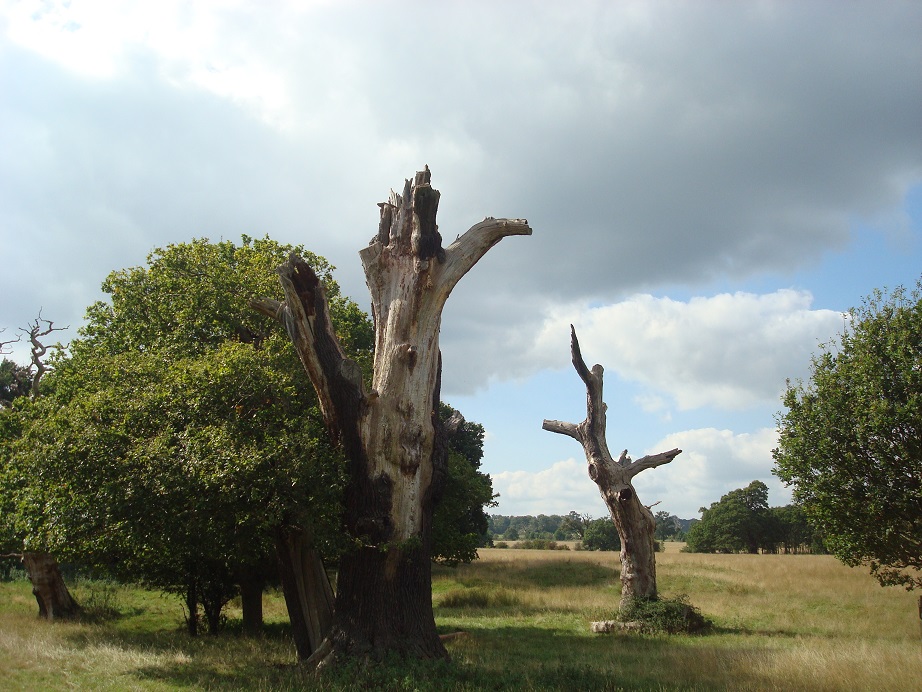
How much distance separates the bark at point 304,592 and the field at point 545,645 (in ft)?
2.29

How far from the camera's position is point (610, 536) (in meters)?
84.6

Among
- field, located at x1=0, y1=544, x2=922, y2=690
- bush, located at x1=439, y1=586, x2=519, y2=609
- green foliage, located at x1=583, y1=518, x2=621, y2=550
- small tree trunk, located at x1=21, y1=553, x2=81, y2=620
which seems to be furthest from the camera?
green foliage, located at x1=583, y1=518, x2=621, y2=550

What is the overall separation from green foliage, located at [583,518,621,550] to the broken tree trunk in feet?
217

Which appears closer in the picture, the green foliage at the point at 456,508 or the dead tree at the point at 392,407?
the dead tree at the point at 392,407

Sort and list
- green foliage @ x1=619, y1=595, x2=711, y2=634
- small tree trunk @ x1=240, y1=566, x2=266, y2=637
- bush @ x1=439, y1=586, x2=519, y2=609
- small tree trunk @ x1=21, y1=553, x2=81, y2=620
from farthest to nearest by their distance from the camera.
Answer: bush @ x1=439, y1=586, x2=519, y2=609 < small tree trunk @ x1=21, y1=553, x2=81, y2=620 < small tree trunk @ x1=240, y1=566, x2=266, y2=637 < green foliage @ x1=619, y1=595, x2=711, y2=634

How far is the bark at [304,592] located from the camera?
1305 cm

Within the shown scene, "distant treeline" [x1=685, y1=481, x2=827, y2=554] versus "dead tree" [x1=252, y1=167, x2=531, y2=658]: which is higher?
"dead tree" [x1=252, y1=167, x2=531, y2=658]

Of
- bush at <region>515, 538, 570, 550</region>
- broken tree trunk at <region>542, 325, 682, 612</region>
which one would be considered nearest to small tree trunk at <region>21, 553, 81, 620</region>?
broken tree trunk at <region>542, 325, 682, 612</region>

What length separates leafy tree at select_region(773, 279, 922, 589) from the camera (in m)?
15.4

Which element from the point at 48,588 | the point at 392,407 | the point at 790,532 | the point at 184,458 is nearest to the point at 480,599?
the point at 48,588

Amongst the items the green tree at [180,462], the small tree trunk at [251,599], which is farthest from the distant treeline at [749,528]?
the green tree at [180,462]

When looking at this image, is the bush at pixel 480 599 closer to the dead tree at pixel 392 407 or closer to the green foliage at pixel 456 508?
the green foliage at pixel 456 508

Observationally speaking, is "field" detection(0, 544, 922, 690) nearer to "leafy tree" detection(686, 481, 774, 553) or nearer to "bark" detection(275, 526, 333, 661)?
"bark" detection(275, 526, 333, 661)

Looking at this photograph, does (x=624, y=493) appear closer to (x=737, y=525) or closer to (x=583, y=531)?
(x=737, y=525)
